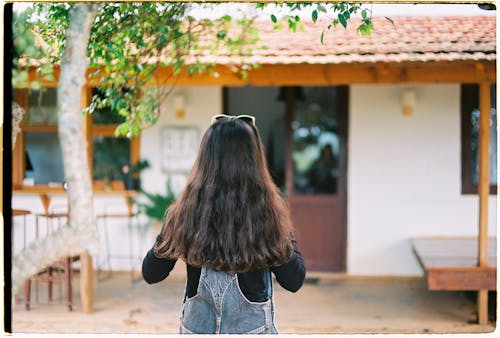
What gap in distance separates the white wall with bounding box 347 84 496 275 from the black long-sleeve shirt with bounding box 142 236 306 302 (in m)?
5.63

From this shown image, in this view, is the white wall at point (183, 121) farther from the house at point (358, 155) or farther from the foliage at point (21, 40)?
the foliage at point (21, 40)

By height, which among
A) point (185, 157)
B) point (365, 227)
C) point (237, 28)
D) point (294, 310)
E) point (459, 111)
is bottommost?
point (294, 310)

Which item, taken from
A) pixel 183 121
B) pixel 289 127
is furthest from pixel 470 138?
pixel 183 121

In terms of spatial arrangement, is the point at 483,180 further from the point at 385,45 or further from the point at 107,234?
the point at 107,234

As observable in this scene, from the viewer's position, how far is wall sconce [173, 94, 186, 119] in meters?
7.80

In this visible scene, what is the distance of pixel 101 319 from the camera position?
5.96 meters

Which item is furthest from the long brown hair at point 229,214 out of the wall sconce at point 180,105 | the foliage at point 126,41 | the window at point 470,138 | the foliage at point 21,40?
the window at point 470,138

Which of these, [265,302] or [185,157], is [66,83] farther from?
[185,157]

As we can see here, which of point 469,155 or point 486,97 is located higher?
point 486,97

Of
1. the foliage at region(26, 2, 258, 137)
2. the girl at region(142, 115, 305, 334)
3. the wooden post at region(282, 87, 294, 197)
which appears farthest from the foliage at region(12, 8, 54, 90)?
the wooden post at region(282, 87, 294, 197)

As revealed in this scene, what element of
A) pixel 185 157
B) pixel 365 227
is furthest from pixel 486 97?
pixel 185 157

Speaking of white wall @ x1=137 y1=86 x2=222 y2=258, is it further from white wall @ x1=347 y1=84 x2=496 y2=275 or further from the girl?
the girl

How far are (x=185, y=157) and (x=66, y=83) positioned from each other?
562 cm

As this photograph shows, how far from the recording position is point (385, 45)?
20.9 ft
